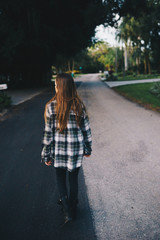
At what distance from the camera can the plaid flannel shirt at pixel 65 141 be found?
242 cm

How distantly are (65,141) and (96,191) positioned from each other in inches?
51.0

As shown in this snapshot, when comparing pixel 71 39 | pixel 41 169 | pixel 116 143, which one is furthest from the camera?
pixel 71 39

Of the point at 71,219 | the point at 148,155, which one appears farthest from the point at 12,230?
the point at 148,155

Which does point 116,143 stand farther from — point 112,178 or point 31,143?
point 31,143

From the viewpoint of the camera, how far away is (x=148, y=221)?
8.55ft

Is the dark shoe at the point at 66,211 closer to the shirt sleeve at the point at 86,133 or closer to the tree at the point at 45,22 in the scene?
the shirt sleeve at the point at 86,133

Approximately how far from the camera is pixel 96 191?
129 inches

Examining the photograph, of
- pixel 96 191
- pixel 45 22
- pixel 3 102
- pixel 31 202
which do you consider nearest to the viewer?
pixel 31 202

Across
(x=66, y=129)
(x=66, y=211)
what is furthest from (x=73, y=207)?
(x=66, y=129)

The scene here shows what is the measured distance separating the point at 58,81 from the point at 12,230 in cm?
196

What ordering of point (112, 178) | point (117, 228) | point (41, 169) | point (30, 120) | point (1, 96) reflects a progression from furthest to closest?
point (1, 96) < point (30, 120) < point (41, 169) < point (112, 178) < point (117, 228)

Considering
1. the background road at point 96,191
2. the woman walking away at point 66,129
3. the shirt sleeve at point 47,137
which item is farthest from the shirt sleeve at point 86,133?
the background road at point 96,191

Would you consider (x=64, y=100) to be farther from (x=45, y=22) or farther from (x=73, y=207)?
(x=45, y=22)

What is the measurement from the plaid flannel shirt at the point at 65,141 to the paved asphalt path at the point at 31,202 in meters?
0.79
